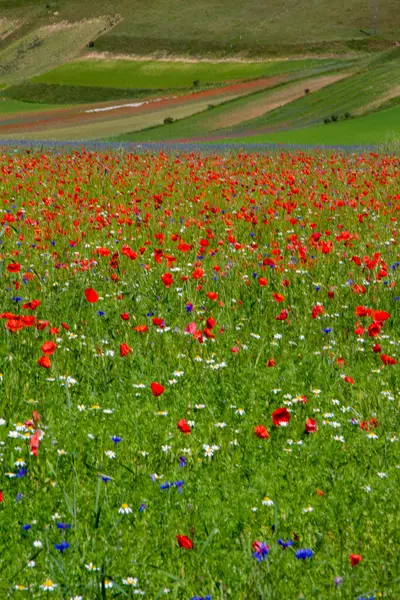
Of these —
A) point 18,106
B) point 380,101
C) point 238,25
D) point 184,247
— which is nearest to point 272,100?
point 380,101

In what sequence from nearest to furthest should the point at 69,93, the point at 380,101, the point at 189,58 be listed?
the point at 380,101, the point at 69,93, the point at 189,58

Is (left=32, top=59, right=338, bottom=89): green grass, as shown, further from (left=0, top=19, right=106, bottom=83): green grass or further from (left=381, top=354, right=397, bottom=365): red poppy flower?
(left=381, top=354, right=397, bottom=365): red poppy flower

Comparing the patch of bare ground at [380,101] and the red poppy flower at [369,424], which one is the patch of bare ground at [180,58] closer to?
the patch of bare ground at [380,101]

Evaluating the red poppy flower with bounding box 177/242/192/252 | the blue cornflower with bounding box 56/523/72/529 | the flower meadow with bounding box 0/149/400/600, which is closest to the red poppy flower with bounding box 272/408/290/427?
the flower meadow with bounding box 0/149/400/600

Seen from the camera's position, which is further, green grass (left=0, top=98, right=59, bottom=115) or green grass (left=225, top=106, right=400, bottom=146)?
green grass (left=0, top=98, right=59, bottom=115)

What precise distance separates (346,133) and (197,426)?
3291cm

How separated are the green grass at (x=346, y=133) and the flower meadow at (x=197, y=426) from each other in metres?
25.0

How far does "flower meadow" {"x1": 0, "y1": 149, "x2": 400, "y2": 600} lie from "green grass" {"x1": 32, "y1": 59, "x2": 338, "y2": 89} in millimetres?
77575

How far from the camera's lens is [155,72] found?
310 feet

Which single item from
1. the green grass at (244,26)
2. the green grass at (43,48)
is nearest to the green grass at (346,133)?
the green grass at (244,26)

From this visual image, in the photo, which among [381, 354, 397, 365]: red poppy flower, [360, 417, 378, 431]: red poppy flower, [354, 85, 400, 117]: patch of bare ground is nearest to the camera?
[360, 417, 378, 431]: red poppy flower

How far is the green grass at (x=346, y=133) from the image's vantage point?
110ft

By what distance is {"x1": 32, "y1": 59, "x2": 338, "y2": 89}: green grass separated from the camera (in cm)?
8581

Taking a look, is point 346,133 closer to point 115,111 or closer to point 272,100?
point 272,100
